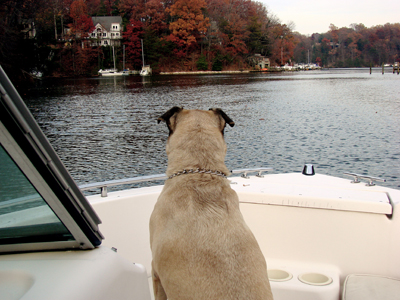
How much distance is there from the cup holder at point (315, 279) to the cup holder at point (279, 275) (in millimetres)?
117

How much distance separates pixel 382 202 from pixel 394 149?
14.6 m

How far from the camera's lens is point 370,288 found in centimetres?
290

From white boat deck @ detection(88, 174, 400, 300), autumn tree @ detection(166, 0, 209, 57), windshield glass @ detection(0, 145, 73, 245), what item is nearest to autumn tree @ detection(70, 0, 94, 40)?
autumn tree @ detection(166, 0, 209, 57)

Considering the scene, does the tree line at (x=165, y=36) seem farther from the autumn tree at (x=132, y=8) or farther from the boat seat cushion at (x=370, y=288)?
the boat seat cushion at (x=370, y=288)

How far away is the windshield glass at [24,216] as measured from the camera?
1.50 meters

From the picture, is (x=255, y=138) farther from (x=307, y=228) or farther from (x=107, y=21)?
(x=107, y=21)

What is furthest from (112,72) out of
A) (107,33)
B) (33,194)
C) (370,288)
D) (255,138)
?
(33,194)

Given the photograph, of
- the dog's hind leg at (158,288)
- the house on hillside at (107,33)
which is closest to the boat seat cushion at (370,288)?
the dog's hind leg at (158,288)

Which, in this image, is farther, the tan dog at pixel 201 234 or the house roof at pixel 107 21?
the house roof at pixel 107 21

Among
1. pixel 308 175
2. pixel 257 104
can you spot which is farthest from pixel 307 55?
pixel 308 175

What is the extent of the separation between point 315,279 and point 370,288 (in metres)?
0.49

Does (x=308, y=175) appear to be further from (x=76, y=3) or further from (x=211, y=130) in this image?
(x=76, y=3)

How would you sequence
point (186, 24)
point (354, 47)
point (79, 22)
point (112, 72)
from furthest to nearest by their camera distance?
point (354, 47)
point (186, 24)
point (79, 22)
point (112, 72)

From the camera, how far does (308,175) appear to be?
→ 4.12 meters
